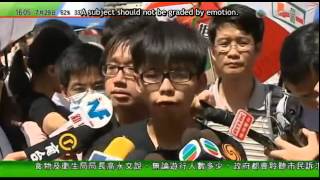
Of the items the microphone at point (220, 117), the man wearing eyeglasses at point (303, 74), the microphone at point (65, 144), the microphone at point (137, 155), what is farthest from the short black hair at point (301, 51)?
the microphone at point (65, 144)

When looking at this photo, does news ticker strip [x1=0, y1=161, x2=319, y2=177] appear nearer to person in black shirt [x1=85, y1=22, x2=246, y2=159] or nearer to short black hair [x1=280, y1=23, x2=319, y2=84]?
person in black shirt [x1=85, y1=22, x2=246, y2=159]

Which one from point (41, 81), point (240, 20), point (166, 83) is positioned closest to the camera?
→ point (166, 83)

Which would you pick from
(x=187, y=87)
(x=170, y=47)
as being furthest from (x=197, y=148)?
(x=170, y=47)

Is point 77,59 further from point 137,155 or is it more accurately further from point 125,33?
point 137,155

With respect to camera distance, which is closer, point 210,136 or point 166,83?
point 166,83

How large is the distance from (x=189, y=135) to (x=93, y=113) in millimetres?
640

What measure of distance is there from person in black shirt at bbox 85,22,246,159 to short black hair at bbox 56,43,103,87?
0.26 m

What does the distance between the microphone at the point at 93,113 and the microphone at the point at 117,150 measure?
0.49ft

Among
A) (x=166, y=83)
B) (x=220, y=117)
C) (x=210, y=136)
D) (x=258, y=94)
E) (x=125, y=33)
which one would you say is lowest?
(x=210, y=136)

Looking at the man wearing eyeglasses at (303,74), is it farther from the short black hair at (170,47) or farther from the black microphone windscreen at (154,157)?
the black microphone windscreen at (154,157)

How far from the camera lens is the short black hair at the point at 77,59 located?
407 cm

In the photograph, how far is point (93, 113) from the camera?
409 cm

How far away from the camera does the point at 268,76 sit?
405 centimetres

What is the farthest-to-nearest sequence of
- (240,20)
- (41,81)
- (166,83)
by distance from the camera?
(41,81)
(240,20)
(166,83)
